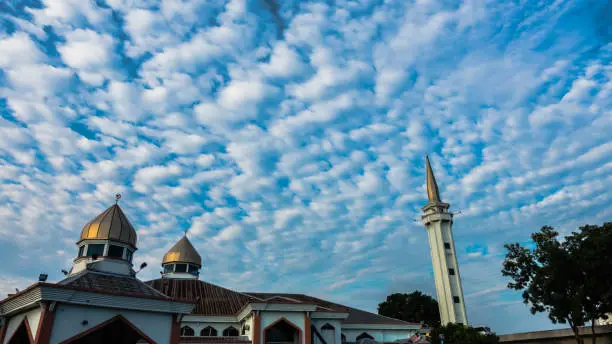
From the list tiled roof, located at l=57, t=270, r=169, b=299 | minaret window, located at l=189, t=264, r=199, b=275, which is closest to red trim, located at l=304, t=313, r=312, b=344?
tiled roof, located at l=57, t=270, r=169, b=299

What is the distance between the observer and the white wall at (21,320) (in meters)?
16.9

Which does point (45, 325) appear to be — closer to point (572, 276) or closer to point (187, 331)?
point (187, 331)

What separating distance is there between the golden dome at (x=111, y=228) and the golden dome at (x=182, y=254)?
14.2 meters

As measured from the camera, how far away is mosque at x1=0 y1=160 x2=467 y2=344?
1714cm

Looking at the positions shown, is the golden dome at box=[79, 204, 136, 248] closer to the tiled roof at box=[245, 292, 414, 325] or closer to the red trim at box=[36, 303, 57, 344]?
the red trim at box=[36, 303, 57, 344]

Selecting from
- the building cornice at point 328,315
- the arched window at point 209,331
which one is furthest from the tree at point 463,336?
the arched window at point 209,331

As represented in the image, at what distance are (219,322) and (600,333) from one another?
84.5ft

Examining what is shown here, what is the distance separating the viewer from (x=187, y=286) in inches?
1430

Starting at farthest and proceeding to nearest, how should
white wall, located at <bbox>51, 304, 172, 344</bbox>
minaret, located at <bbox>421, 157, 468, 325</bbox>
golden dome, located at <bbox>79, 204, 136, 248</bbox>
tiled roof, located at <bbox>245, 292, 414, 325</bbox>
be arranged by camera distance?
1. minaret, located at <bbox>421, 157, 468, 325</bbox>
2. tiled roof, located at <bbox>245, 292, 414, 325</bbox>
3. golden dome, located at <bbox>79, 204, 136, 248</bbox>
4. white wall, located at <bbox>51, 304, 172, 344</bbox>

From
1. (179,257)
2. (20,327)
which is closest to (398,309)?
(179,257)

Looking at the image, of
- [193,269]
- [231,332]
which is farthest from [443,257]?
[193,269]

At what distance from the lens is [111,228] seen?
80.8 ft

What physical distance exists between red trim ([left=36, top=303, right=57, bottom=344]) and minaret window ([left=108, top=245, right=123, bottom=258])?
25.0 feet

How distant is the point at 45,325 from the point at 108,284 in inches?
146
